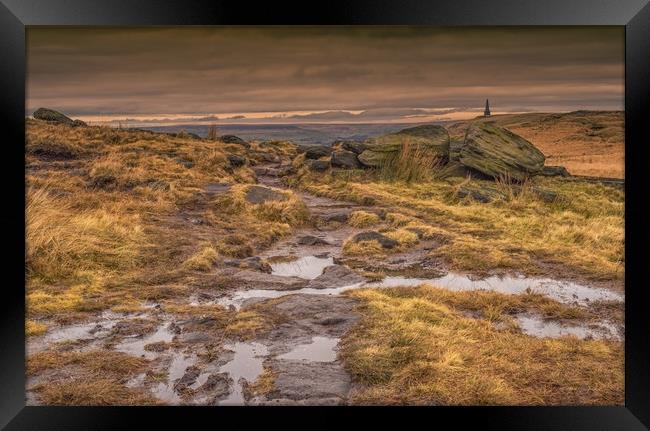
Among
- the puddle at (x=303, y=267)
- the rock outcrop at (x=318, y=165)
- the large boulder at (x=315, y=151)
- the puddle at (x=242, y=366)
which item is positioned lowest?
the puddle at (x=242, y=366)

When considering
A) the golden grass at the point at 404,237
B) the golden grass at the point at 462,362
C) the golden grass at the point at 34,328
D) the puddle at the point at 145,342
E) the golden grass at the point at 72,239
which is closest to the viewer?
the golden grass at the point at 462,362

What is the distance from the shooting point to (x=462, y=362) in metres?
5.50

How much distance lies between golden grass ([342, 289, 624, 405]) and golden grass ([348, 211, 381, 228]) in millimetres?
970

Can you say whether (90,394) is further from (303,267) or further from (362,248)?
(362,248)

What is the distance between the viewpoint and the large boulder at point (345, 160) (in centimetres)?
660

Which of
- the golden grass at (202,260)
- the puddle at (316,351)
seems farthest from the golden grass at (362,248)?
the golden grass at (202,260)

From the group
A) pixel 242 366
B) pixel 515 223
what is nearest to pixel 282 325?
pixel 242 366

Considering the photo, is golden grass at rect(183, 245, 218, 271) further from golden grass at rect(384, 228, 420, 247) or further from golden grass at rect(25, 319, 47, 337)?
golden grass at rect(384, 228, 420, 247)

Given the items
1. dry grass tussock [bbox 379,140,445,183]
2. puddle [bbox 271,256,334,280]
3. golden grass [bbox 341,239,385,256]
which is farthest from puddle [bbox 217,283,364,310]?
dry grass tussock [bbox 379,140,445,183]

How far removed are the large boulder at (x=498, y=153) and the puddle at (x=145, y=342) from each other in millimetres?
3443

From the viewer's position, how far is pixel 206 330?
5.70m

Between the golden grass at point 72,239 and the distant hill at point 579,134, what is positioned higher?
the distant hill at point 579,134

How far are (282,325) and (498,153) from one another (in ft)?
9.69
